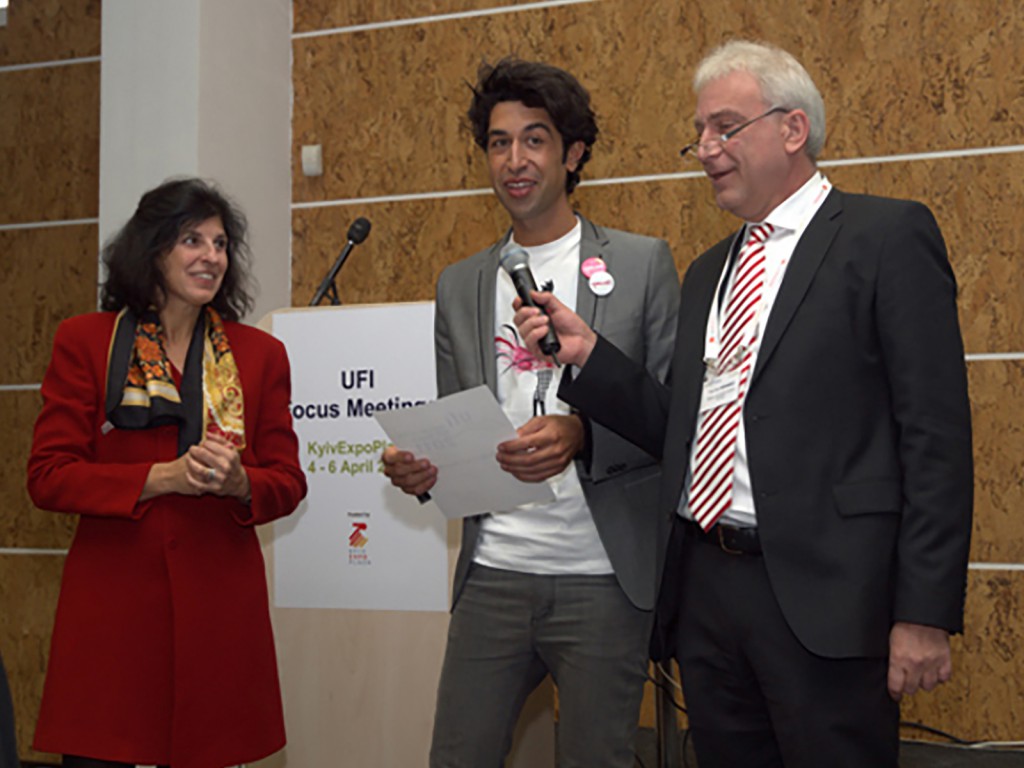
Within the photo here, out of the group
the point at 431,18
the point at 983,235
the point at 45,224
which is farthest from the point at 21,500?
the point at 983,235

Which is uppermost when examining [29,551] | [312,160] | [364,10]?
[364,10]

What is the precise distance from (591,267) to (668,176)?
2.04 meters

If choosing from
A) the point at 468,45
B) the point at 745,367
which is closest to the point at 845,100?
the point at 468,45

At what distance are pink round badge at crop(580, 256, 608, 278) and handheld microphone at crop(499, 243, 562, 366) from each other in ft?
0.56

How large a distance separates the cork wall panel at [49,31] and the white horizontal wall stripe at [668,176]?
3.62ft

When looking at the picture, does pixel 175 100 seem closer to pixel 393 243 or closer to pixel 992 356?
pixel 393 243

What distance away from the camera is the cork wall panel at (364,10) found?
427 centimetres

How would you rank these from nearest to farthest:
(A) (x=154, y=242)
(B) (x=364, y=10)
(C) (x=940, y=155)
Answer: (A) (x=154, y=242), (C) (x=940, y=155), (B) (x=364, y=10)

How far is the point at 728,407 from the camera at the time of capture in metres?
1.71

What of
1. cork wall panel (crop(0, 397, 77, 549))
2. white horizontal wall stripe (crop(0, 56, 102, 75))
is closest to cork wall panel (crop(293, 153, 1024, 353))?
white horizontal wall stripe (crop(0, 56, 102, 75))

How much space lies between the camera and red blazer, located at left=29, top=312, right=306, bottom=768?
2096mm

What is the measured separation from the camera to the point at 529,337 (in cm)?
180

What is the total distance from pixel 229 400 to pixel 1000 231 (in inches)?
107

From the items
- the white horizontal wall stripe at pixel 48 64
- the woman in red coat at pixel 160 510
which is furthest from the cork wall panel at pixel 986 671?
the white horizontal wall stripe at pixel 48 64
